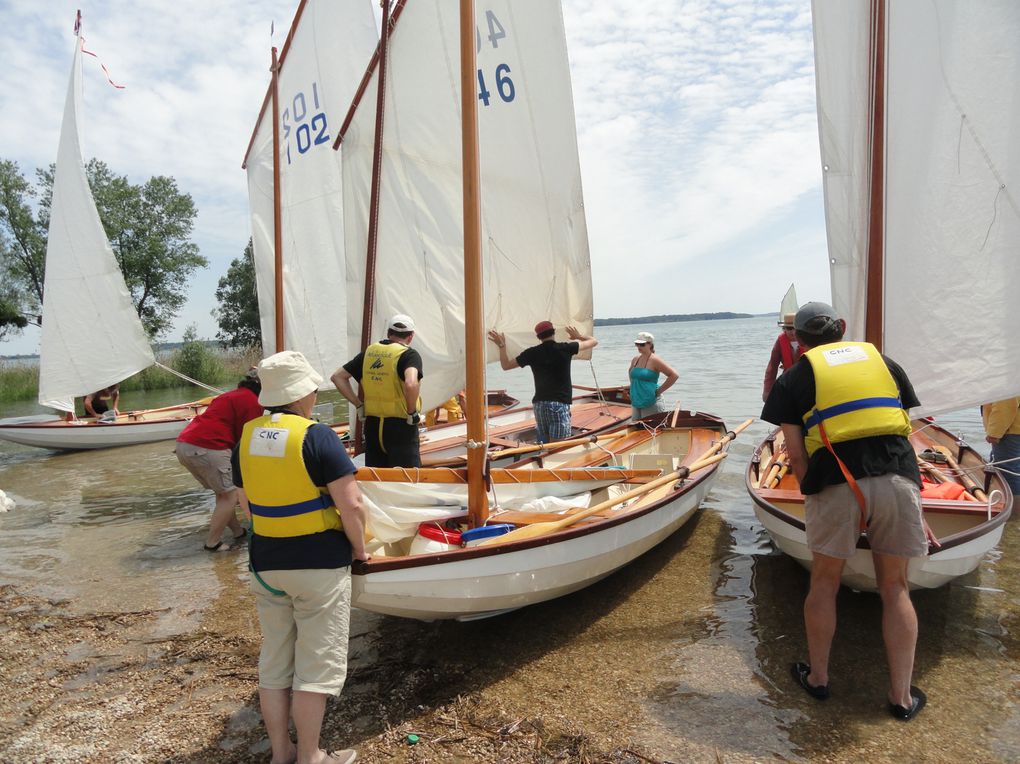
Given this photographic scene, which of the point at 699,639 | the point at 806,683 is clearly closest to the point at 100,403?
the point at 699,639

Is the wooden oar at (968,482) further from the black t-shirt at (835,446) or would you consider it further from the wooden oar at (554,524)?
the wooden oar at (554,524)

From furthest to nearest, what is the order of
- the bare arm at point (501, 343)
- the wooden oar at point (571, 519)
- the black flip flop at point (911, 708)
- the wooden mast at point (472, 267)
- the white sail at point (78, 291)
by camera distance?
1. the white sail at point (78, 291)
2. the bare arm at point (501, 343)
3. the wooden mast at point (472, 267)
4. the wooden oar at point (571, 519)
5. the black flip flop at point (911, 708)

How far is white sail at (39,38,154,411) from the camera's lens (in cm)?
1180

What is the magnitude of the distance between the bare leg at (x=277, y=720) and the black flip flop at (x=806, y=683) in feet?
8.91

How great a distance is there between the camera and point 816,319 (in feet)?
10.8

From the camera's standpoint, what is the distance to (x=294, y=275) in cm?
1012

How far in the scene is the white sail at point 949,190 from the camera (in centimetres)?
416

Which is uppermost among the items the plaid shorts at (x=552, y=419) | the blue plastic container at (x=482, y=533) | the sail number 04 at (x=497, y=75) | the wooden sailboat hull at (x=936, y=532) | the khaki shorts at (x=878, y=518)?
the sail number 04 at (x=497, y=75)

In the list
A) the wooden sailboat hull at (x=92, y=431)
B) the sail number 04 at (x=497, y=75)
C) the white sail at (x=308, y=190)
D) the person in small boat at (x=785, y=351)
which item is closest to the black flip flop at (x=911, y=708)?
→ the person in small boat at (x=785, y=351)

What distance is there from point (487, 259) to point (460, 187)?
68 cm

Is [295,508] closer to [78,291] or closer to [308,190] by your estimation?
[308,190]

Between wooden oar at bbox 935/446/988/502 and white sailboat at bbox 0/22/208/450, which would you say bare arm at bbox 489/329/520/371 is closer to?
wooden oar at bbox 935/446/988/502

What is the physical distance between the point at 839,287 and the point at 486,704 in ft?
13.8

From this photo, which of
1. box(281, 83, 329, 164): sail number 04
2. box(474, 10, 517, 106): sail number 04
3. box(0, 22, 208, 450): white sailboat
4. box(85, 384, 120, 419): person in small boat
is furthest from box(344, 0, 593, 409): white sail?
box(85, 384, 120, 419): person in small boat
